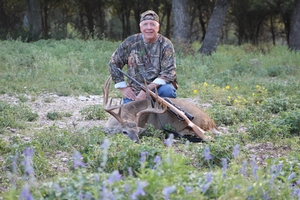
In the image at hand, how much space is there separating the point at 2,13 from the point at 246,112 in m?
20.4

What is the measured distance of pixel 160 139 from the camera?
7156 millimetres

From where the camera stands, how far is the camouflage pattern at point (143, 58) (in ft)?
26.0

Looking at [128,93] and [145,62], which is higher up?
[145,62]

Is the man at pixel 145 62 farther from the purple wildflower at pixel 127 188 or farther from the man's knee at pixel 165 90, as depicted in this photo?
the purple wildflower at pixel 127 188

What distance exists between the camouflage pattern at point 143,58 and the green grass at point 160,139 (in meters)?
1.14

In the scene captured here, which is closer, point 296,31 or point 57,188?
point 57,188

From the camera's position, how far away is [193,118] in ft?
24.9

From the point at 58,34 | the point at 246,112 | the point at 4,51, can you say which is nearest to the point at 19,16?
the point at 58,34

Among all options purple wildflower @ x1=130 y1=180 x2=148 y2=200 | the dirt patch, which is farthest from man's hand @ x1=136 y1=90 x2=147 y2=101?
purple wildflower @ x1=130 y1=180 x2=148 y2=200

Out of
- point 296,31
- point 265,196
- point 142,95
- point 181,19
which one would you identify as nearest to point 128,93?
point 142,95

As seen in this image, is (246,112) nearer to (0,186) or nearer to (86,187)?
(0,186)

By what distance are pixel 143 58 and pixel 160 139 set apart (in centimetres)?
143

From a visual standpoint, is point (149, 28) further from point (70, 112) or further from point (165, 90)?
point (70, 112)

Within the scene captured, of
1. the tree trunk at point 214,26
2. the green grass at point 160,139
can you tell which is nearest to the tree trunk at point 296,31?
the green grass at point 160,139
